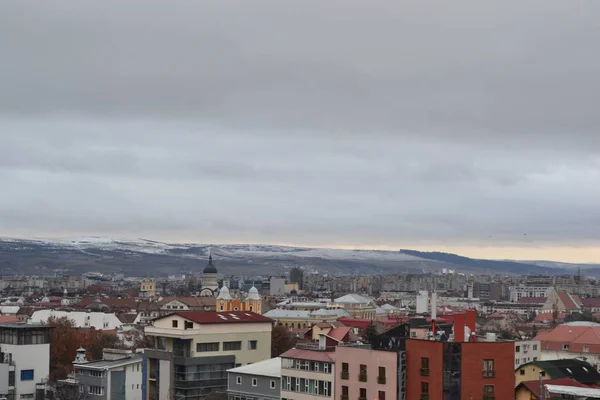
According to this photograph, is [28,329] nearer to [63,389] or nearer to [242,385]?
[63,389]

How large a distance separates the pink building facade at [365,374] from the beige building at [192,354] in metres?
12.0

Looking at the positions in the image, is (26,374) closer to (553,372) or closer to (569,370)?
(553,372)


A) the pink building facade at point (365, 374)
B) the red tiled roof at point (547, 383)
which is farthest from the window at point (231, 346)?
the red tiled roof at point (547, 383)

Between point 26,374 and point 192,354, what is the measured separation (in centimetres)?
1110

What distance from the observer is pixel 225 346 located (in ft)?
193

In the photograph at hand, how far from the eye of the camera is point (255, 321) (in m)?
61.0

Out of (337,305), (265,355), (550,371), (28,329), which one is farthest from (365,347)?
(337,305)

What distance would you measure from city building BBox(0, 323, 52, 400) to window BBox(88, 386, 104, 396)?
14.7 feet

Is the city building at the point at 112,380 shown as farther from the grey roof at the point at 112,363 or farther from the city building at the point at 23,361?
the city building at the point at 23,361

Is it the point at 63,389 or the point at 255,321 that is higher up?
the point at 255,321

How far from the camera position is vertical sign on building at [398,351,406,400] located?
44281 millimetres

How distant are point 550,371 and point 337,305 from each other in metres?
107

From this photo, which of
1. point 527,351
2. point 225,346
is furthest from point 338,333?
point 527,351

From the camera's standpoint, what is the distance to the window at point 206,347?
57.5m
